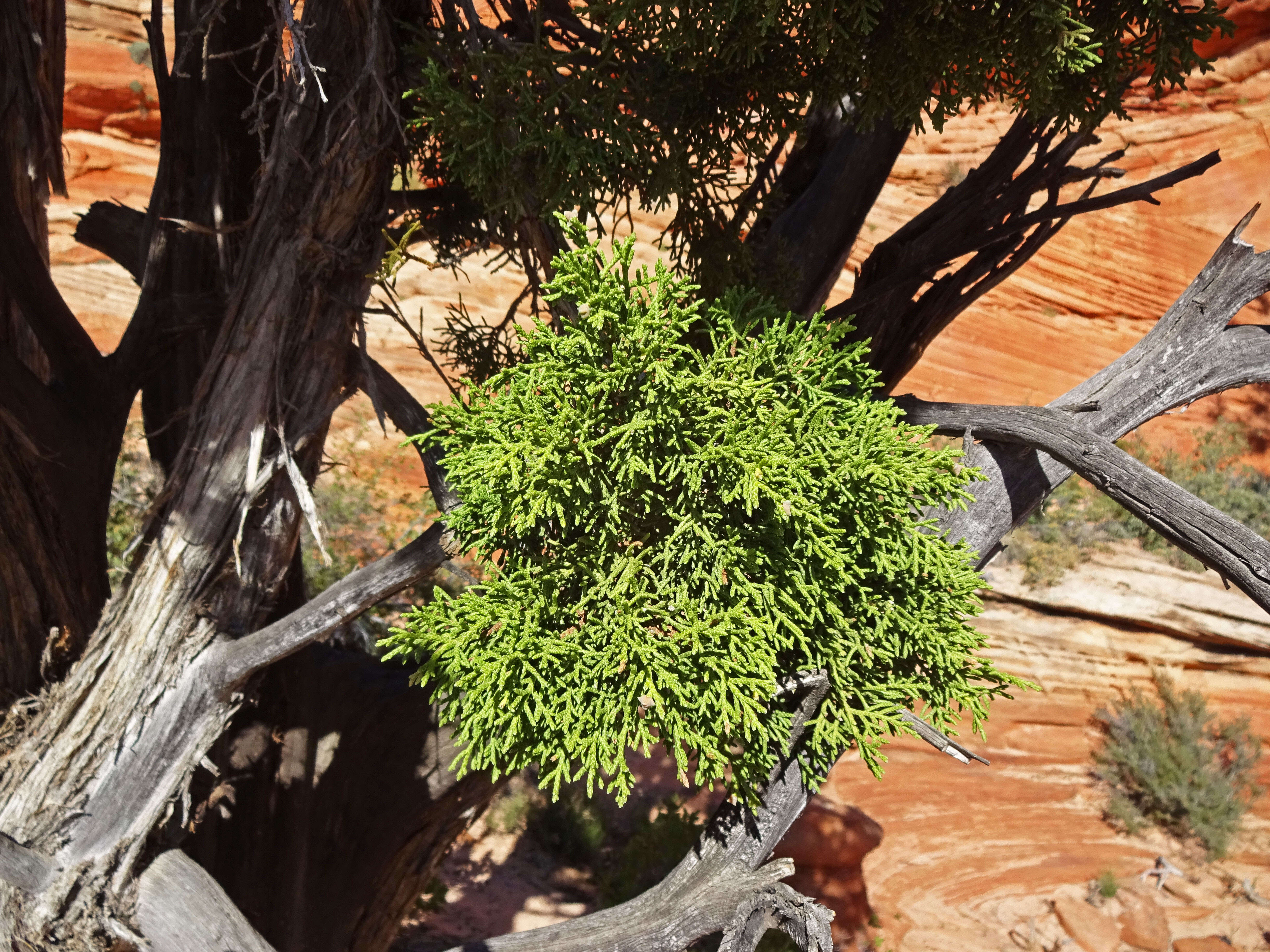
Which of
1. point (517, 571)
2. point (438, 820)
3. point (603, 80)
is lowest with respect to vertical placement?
point (438, 820)

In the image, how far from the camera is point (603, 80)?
9.19 feet

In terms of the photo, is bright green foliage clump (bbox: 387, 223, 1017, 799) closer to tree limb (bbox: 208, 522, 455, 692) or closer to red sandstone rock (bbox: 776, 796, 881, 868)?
tree limb (bbox: 208, 522, 455, 692)

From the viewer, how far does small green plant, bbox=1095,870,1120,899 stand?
325 inches

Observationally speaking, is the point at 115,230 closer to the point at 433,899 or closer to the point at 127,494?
the point at 127,494

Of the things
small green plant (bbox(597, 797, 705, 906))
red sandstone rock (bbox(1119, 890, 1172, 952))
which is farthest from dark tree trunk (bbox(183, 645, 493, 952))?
red sandstone rock (bbox(1119, 890, 1172, 952))

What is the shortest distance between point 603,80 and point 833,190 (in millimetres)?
1666

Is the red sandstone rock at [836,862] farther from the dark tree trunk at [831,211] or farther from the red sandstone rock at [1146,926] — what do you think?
the dark tree trunk at [831,211]

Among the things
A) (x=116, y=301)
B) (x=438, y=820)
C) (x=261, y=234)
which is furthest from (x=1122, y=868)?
(x=116, y=301)

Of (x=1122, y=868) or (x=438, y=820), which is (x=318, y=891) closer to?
(x=438, y=820)

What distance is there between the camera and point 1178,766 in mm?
9219

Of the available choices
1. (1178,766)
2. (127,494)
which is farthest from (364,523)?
(1178,766)

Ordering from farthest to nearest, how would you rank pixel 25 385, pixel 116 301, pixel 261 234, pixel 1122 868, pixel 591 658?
pixel 116 301 → pixel 1122 868 → pixel 25 385 → pixel 261 234 → pixel 591 658

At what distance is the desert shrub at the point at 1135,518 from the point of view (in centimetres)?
1008

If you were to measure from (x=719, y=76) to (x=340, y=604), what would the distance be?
7.62ft
